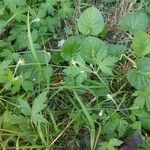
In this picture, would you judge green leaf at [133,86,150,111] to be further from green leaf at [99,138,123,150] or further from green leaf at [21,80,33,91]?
green leaf at [21,80,33,91]

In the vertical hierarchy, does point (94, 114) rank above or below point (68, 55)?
below

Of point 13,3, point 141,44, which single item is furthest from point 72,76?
point 13,3

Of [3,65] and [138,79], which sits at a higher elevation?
[3,65]

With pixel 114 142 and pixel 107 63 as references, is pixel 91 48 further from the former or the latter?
pixel 114 142

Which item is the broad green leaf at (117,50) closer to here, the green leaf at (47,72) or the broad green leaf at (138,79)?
the broad green leaf at (138,79)

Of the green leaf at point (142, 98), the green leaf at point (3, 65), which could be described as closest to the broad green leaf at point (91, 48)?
the green leaf at point (142, 98)

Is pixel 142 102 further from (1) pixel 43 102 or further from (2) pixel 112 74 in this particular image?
(1) pixel 43 102

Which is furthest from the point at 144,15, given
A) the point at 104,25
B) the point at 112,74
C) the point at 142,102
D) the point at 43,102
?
the point at 43,102

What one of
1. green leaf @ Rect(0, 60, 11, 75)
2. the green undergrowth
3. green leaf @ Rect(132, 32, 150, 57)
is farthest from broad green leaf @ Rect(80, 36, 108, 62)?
green leaf @ Rect(0, 60, 11, 75)
